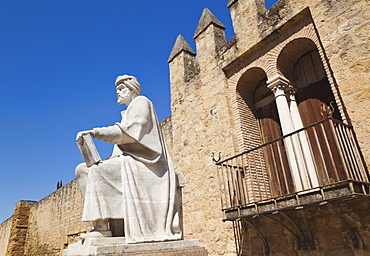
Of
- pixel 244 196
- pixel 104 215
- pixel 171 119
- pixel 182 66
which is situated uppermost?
→ pixel 182 66

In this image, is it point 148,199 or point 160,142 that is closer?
point 148,199

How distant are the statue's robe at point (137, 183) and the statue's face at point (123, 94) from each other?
0.65ft

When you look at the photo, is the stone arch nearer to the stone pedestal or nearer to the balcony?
the balcony

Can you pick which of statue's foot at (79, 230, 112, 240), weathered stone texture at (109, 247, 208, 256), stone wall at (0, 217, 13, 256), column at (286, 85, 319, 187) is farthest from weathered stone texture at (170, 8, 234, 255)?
stone wall at (0, 217, 13, 256)

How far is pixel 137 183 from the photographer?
272cm

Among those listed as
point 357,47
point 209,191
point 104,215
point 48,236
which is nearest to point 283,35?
point 357,47

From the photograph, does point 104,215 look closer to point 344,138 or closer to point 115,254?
point 115,254

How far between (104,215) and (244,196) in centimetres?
295

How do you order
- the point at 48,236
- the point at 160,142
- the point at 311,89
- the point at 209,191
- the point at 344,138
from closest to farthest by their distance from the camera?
the point at 160,142 → the point at 344,138 → the point at 311,89 → the point at 209,191 → the point at 48,236

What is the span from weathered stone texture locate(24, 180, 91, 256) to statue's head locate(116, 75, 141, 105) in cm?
927

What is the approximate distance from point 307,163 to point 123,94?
3.25 meters

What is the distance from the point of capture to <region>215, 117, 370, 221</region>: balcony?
3.49m

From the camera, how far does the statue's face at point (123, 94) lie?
327cm

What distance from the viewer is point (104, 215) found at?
8.23ft
